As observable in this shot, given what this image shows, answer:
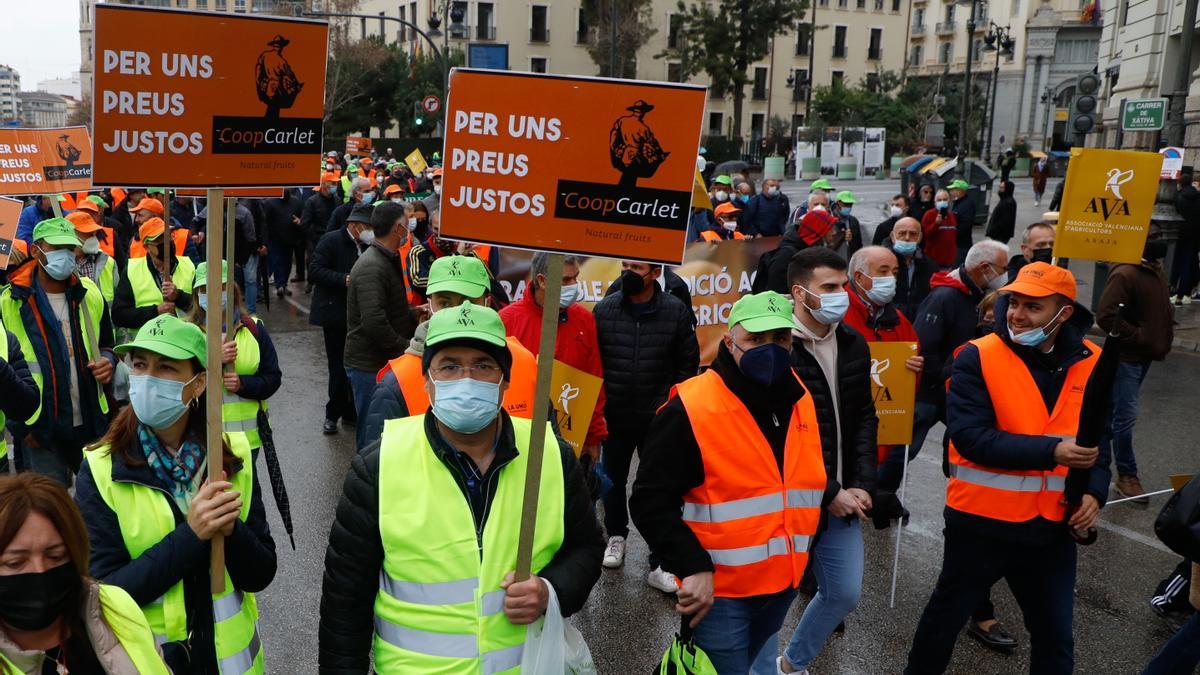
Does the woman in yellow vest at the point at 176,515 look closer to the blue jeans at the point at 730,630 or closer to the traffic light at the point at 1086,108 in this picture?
the blue jeans at the point at 730,630

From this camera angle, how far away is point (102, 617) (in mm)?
2275

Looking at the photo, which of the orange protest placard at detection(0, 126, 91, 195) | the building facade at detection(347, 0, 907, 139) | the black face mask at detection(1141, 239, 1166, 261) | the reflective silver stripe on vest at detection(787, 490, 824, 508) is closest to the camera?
the reflective silver stripe on vest at detection(787, 490, 824, 508)

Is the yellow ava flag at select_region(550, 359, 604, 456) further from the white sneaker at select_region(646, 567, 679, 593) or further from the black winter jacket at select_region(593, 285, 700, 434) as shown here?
the white sneaker at select_region(646, 567, 679, 593)

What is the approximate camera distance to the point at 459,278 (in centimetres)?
459

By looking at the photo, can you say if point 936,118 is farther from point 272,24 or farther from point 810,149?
point 272,24

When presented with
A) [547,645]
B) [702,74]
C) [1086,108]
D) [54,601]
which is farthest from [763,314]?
[702,74]

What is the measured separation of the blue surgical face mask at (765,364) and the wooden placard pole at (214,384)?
1739mm

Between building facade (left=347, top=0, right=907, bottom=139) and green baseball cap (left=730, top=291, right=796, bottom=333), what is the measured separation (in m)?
57.1

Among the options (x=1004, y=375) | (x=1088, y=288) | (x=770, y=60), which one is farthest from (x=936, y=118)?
(x=1004, y=375)

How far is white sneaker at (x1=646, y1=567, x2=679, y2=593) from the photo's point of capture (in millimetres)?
5473


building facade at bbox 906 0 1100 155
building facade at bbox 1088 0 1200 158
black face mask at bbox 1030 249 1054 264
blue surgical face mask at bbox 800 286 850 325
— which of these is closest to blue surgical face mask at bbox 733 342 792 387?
blue surgical face mask at bbox 800 286 850 325

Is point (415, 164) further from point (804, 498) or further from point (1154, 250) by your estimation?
point (804, 498)

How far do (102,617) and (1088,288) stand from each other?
705 inches

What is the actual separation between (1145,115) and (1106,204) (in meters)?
8.59
